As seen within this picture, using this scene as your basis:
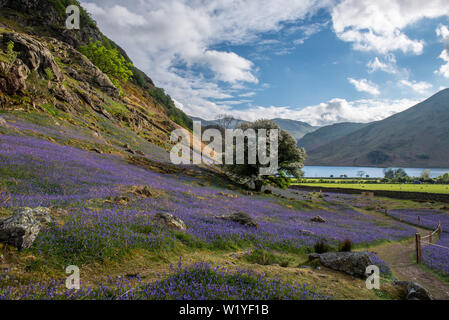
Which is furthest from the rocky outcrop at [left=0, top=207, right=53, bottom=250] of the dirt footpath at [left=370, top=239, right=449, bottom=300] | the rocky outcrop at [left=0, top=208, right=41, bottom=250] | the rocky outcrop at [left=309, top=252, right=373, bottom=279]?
the dirt footpath at [left=370, top=239, right=449, bottom=300]

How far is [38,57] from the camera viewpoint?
39.7 metres

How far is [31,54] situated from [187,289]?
→ 49565 mm

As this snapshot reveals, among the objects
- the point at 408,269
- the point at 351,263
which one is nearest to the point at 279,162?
the point at 408,269

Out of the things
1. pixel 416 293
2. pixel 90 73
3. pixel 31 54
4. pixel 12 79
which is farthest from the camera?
pixel 90 73

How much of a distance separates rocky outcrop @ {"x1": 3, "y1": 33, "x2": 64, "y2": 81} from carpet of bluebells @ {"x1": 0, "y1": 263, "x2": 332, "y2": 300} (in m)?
46.9

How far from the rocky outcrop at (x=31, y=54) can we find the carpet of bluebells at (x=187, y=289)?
1847 inches

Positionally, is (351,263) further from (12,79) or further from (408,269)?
(12,79)

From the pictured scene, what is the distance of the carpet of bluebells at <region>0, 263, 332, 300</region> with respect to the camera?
450 cm

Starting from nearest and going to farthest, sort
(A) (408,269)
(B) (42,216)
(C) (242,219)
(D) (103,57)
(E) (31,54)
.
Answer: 1. (B) (42,216)
2. (A) (408,269)
3. (C) (242,219)
4. (E) (31,54)
5. (D) (103,57)

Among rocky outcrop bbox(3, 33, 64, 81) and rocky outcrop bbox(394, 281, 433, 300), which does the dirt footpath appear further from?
rocky outcrop bbox(3, 33, 64, 81)

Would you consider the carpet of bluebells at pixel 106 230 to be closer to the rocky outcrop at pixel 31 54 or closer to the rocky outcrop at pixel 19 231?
the rocky outcrop at pixel 19 231

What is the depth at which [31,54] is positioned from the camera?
38.1 meters

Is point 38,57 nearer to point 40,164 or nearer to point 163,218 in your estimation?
point 40,164
